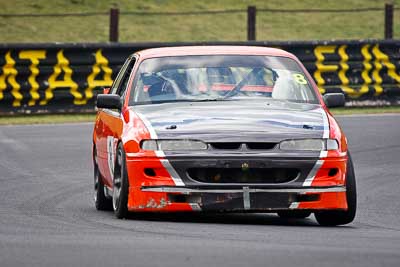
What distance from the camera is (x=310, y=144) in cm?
959

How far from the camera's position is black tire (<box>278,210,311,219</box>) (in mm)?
9648

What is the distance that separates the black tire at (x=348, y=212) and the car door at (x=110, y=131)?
1638 millimetres

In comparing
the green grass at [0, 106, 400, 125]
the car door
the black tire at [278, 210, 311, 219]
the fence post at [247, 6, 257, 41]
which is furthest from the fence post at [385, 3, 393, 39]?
the black tire at [278, 210, 311, 219]

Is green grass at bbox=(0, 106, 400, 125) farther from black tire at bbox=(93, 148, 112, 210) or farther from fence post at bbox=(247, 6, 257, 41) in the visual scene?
black tire at bbox=(93, 148, 112, 210)

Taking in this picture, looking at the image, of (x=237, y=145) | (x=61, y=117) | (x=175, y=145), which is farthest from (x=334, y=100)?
(x=61, y=117)

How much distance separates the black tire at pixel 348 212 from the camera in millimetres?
9773

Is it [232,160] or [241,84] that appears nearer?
[232,160]

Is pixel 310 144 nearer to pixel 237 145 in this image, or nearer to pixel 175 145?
pixel 237 145

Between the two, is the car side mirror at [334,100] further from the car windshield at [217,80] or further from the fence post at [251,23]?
the fence post at [251,23]

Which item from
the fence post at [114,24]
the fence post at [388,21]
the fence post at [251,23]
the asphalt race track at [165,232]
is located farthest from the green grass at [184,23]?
the asphalt race track at [165,232]

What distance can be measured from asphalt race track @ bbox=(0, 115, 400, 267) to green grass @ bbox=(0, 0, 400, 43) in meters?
17.6

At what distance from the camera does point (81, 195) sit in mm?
12477

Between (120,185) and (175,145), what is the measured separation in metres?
0.60

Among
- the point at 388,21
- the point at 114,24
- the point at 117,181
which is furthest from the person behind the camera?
the point at 388,21
